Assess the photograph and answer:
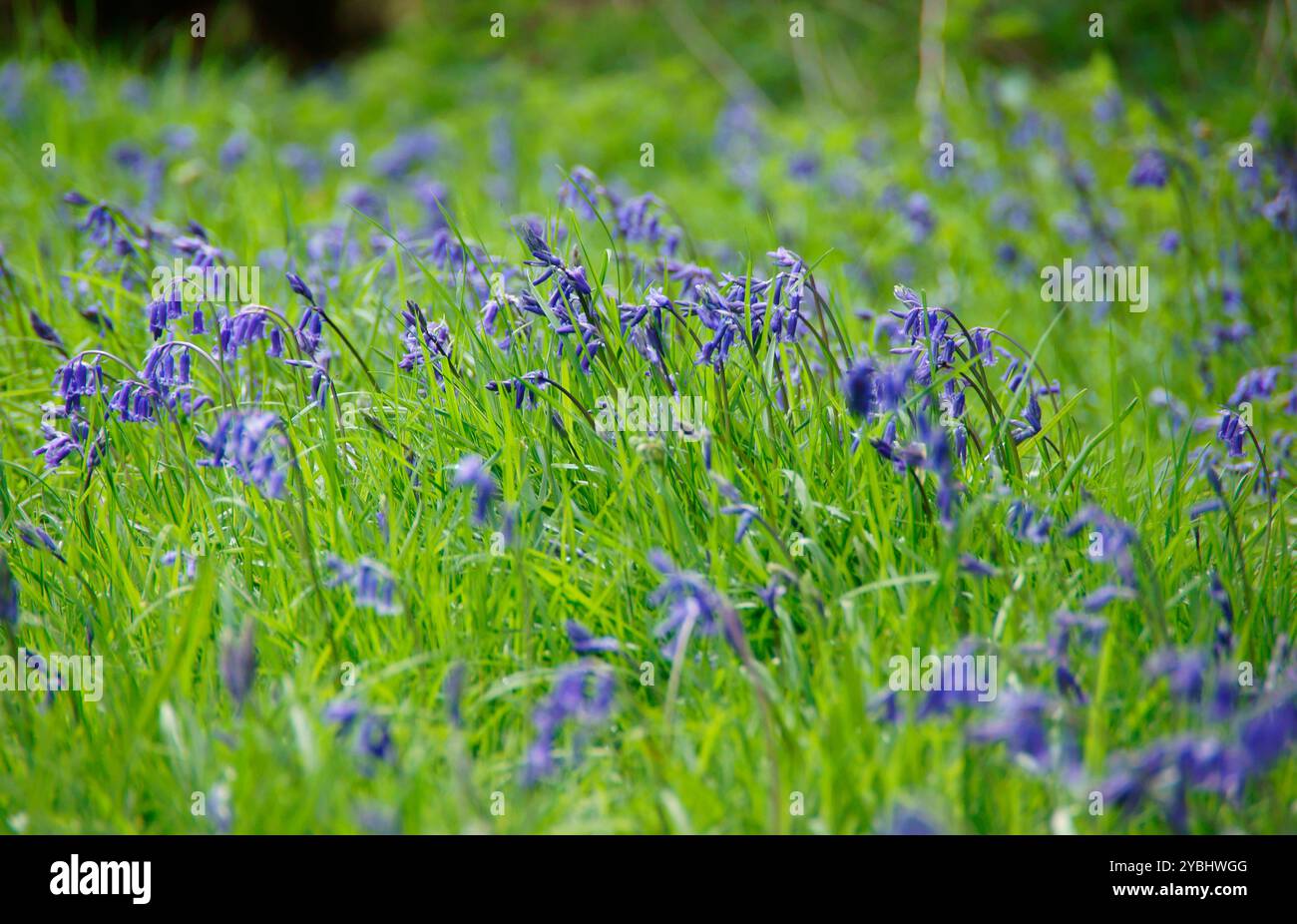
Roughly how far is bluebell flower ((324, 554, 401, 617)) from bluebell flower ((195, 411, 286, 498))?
0.67 feet

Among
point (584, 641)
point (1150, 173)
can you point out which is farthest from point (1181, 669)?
point (1150, 173)

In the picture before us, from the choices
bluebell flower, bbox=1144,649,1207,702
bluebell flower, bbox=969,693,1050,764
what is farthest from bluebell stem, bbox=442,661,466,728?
bluebell flower, bbox=1144,649,1207,702

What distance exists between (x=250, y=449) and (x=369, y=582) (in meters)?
0.39

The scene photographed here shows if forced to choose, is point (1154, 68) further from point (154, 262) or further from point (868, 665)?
point (868, 665)

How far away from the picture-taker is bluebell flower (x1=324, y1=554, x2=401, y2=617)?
7.72ft

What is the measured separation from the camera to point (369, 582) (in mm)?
2396

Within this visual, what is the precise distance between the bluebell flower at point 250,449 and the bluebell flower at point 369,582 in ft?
0.67

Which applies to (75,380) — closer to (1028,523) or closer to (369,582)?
(369,582)

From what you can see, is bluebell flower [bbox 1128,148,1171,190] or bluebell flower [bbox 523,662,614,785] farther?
bluebell flower [bbox 1128,148,1171,190]

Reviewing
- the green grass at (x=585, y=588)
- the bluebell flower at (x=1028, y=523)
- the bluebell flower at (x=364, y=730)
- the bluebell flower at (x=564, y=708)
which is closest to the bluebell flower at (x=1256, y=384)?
the green grass at (x=585, y=588)

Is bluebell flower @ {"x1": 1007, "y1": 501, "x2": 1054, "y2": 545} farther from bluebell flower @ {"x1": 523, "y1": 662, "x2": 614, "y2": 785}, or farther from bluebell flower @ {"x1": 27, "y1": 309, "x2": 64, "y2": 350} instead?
bluebell flower @ {"x1": 27, "y1": 309, "x2": 64, "y2": 350}

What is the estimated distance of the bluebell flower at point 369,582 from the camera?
235cm
